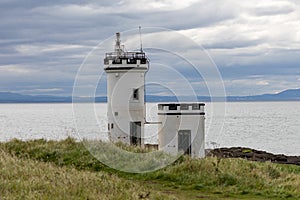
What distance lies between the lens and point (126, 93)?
2914cm

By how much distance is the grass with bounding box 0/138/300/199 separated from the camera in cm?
1159

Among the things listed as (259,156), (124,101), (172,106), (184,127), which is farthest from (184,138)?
(259,156)

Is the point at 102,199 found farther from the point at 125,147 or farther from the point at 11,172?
the point at 125,147

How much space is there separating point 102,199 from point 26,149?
8.80 metres

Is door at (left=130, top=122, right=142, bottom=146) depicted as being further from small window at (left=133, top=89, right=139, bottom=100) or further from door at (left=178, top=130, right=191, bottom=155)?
door at (left=178, top=130, right=191, bottom=155)

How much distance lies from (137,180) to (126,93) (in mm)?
14495

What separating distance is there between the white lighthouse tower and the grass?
35.2 ft

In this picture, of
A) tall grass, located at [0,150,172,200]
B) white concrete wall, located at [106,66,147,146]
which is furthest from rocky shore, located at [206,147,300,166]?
tall grass, located at [0,150,172,200]

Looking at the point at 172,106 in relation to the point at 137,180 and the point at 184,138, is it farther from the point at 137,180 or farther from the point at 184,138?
the point at 137,180

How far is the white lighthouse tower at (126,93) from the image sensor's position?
28.9 meters

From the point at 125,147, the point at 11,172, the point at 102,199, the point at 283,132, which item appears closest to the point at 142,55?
the point at 125,147

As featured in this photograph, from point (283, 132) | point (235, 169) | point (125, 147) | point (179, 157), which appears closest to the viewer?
point (235, 169)

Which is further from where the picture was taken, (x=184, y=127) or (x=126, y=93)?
(x=126, y=93)

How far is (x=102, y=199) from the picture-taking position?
10.8 m
